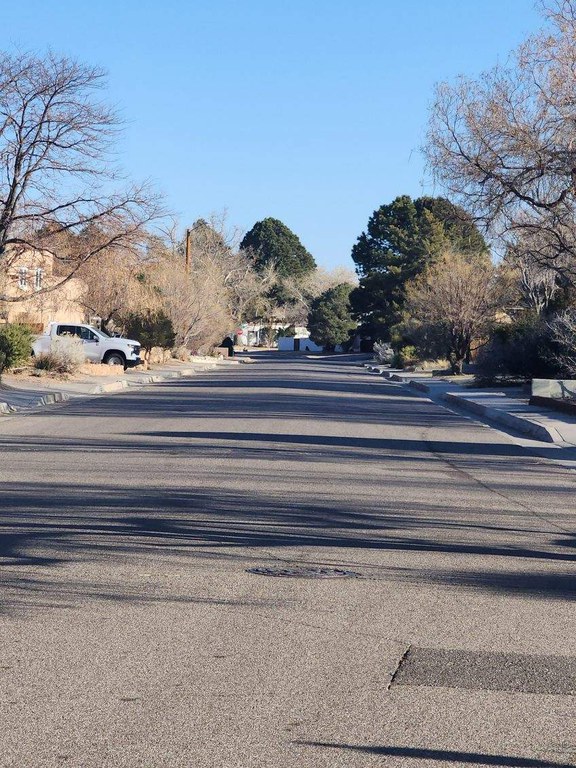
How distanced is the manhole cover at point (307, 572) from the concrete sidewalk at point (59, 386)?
724 inches

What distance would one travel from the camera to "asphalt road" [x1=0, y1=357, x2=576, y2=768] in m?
5.13

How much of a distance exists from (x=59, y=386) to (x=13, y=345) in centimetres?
187

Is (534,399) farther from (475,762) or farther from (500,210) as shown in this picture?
(475,762)

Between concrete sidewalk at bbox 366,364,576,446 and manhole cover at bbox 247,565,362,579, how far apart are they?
40.9 feet

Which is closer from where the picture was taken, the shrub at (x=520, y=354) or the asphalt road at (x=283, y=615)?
the asphalt road at (x=283, y=615)

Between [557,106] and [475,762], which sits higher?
[557,106]

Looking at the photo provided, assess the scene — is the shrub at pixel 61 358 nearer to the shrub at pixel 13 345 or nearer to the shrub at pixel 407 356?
the shrub at pixel 13 345

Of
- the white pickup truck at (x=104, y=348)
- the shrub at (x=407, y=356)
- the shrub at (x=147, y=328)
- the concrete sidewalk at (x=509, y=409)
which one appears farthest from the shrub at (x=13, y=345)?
the shrub at (x=407, y=356)

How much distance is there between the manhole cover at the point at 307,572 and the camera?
8594 mm

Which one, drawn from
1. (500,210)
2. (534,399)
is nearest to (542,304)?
(534,399)

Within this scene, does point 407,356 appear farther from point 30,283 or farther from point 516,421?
point 516,421

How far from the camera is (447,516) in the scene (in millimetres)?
11766

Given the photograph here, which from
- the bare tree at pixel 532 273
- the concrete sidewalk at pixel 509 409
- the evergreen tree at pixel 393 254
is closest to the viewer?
the concrete sidewalk at pixel 509 409

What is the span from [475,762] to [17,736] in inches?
77.8
